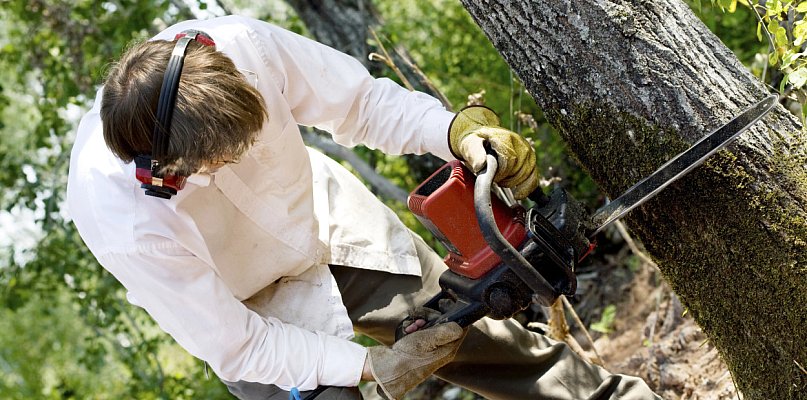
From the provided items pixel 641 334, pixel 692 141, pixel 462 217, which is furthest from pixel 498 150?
pixel 641 334

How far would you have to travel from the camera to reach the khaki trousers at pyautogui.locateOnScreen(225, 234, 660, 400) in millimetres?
2584

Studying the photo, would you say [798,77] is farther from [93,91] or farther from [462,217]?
[93,91]

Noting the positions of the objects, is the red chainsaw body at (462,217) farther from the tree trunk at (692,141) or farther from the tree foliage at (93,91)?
the tree foliage at (93,91)

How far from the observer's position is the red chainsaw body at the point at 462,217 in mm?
2086

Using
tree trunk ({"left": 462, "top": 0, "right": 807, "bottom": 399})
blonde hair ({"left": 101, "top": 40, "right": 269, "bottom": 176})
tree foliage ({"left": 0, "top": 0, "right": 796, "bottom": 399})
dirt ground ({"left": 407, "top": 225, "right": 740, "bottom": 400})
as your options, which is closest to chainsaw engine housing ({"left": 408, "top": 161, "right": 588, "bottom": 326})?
tree trunk ({"left": 462, "top": 0, "right": 807, "bottom": 399})

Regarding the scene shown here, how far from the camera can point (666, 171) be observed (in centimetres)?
197

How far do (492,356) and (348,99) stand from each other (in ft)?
3.10

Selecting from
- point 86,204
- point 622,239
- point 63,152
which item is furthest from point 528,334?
point 63,152

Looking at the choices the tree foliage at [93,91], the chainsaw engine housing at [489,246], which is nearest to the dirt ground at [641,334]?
the tree foliage at [93,91]

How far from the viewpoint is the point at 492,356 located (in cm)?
261

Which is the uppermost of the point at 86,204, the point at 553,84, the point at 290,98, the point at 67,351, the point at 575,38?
the point at 575,38

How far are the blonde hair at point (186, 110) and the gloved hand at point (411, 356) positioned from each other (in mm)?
736

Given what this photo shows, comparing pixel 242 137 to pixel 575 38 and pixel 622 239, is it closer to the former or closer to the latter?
pixel 575 38

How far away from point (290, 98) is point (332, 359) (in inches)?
30.7
